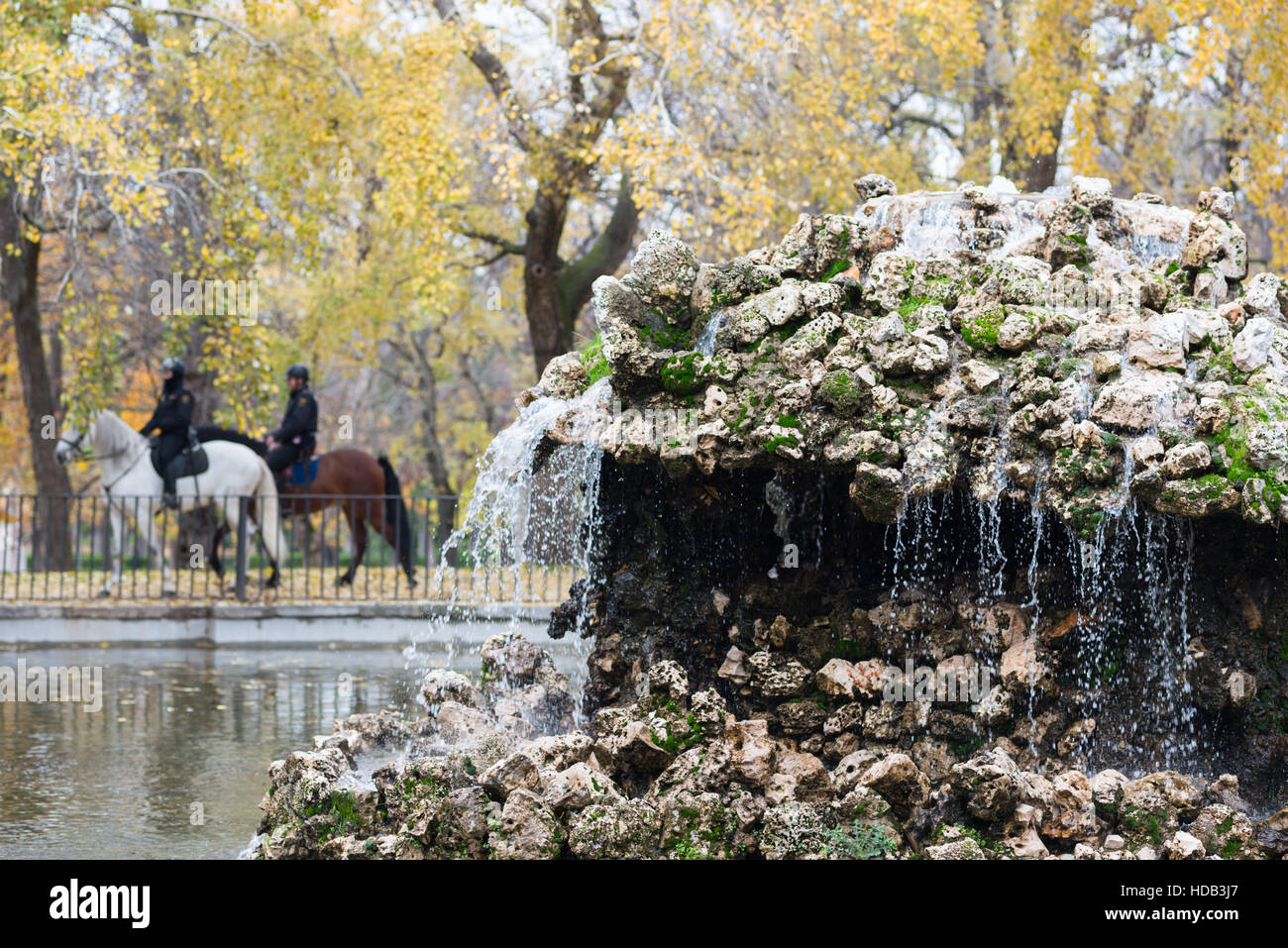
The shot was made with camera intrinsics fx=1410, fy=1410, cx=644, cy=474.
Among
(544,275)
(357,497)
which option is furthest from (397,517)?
(544,275)

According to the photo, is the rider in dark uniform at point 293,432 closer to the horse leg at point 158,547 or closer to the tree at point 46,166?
the horse leg at point 158,547

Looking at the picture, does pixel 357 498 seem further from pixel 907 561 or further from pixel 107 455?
pixel 907 561

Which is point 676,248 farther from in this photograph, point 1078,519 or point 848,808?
point 848,808

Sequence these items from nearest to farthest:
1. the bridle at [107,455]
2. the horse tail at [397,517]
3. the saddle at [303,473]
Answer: the bridle at [107,455] < the horse tail at [397,517] < the saddle at [303,473]

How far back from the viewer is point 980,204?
7.93 meters

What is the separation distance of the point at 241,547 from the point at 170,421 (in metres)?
1.60

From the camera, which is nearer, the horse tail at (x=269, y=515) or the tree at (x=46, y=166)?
the tree at (x=46, y=166)

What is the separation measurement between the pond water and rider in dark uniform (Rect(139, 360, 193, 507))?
2284 millimetres

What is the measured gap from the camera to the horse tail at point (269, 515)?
1648 cm

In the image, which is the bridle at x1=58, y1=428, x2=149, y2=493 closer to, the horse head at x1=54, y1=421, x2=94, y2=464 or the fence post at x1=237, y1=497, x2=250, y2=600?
the horse head at x1=54, y1=421, x2=94, y2=464

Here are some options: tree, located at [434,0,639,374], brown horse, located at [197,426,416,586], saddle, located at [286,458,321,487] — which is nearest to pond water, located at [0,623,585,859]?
brown horse, located at [197,426,416,586]

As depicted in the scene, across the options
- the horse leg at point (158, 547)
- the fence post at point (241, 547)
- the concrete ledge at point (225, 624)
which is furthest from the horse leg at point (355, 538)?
the horse leg at point (158, 547)

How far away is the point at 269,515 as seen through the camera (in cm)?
1666
